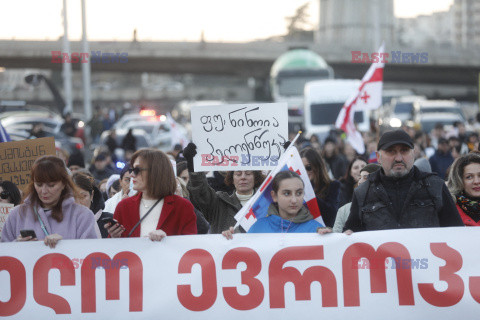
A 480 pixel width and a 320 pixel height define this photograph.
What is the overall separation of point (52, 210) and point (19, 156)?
2.27 metres

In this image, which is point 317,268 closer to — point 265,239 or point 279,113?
point 265,239

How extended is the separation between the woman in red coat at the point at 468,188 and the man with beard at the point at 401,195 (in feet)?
2.66

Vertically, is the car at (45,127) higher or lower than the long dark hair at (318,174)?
lower

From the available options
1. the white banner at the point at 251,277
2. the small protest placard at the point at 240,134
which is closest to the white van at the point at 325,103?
the small protest placard at the point at 240,134

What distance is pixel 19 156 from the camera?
8.15m

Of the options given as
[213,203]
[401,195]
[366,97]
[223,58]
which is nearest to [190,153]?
[213,203]

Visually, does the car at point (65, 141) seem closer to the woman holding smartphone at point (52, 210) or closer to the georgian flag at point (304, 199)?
the georgian flag at point (304, 199)

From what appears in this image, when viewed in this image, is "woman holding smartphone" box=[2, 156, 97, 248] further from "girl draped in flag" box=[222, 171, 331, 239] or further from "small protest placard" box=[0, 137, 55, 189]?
"small protest placard" box=[0, 137, 55, 189]

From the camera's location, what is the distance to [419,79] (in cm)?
7488

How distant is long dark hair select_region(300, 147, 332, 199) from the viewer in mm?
8438

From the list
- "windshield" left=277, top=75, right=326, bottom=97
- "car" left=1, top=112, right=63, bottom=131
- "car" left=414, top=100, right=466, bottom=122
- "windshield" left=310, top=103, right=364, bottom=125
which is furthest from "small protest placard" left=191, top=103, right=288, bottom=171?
"windshield" left=277, top=75, right=326, bottom=97

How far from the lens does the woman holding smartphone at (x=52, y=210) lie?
5.98 meters

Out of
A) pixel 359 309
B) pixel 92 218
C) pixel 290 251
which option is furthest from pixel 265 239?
pixel 92 218

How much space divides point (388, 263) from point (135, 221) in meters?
1.62
